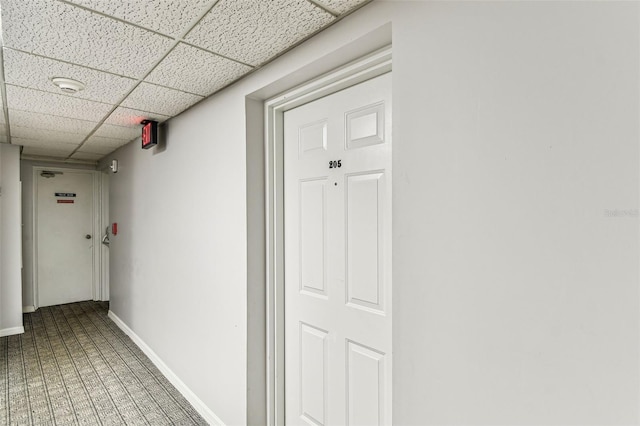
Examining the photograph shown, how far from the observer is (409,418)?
1.20m

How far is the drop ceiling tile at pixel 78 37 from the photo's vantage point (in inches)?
51.1

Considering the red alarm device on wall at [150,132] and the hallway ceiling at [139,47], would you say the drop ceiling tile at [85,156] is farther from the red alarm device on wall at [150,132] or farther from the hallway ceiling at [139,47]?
the red alarm device on wall at [150,132]

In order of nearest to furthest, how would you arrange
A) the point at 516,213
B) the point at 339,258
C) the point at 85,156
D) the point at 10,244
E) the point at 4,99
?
the point at 516,213 → the point at 339,258 → the point at 4,99 → the point at 10,244 → the point at 85,156

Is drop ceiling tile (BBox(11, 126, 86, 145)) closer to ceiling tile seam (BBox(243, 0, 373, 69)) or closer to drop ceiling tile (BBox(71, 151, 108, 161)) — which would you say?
drop ceiling tile (BBox(71, 151, 108, 161))

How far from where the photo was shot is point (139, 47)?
158 cm

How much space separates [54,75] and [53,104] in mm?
669

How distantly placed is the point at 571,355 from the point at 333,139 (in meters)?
1.31

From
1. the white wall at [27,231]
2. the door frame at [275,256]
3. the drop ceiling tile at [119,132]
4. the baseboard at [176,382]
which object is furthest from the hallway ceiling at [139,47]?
the white wall at [27,231]

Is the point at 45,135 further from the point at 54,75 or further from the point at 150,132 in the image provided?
the point at 54,75

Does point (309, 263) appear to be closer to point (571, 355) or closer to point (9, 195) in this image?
point (571, 355)

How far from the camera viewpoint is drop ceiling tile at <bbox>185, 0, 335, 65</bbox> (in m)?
1.29

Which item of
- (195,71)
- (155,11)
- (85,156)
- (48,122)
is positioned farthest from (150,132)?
(85,156)

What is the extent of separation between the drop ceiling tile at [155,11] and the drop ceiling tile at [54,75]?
2.27ft

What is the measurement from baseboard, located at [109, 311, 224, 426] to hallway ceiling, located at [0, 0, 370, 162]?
220cm
